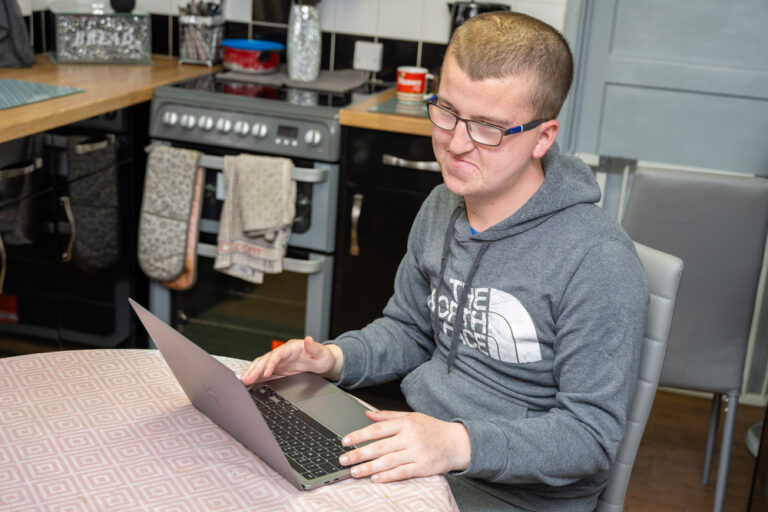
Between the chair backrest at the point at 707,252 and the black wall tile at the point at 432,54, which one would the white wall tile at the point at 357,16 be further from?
the chair backrest at the point at 707,252

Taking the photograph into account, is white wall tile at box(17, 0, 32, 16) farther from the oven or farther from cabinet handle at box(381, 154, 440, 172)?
cabinet handle at box(381, 154, 440, 172)

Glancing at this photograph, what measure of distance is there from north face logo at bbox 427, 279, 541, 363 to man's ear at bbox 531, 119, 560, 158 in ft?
0.72

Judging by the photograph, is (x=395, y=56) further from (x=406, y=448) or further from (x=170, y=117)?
(x=406, y=448)

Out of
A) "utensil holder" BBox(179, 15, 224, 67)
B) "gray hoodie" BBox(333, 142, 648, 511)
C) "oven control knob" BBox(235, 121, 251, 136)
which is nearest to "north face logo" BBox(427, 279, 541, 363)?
"gray hoodie" BBox(333, 142, 648, 511)

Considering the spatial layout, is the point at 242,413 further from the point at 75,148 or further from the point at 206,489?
the point at 75,148

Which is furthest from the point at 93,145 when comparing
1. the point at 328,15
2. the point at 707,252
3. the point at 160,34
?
the point at 707,252

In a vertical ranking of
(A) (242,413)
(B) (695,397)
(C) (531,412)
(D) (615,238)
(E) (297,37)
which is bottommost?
(B) (695,397)

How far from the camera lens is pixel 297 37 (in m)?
3.00

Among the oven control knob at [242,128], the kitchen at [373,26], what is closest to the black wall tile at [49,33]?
A: the kitchen at [373,26]

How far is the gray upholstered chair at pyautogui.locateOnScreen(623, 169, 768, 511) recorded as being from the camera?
82.6 inches

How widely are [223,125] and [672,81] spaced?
1455 millimetres

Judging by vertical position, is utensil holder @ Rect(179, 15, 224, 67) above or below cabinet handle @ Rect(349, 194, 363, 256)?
above

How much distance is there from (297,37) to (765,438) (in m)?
1.93

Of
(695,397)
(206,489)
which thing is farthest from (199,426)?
(695,397)
